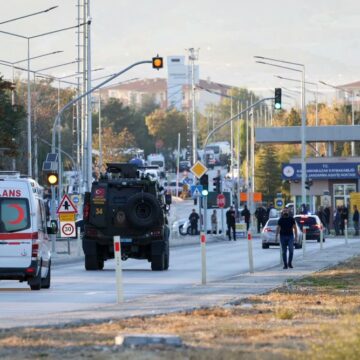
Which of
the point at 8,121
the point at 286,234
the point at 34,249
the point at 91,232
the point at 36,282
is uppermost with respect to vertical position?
the point at 8,121

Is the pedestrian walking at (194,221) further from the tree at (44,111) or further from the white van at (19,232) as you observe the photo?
the white van at (19,232)

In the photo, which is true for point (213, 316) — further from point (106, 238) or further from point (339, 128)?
point (339, 128)

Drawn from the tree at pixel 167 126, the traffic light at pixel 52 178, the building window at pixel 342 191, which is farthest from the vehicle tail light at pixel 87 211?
the tree at pixel 167 126

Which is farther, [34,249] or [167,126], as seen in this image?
[167,126]

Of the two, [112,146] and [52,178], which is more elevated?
[112,146]

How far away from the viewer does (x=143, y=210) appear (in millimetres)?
38281

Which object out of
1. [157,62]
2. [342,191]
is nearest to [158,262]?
[157,62]

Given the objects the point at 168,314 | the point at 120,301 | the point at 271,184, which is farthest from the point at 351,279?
the point at 271,184

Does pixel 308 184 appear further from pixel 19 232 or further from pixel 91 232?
pixel 19 232

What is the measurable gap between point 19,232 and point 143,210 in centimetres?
1013

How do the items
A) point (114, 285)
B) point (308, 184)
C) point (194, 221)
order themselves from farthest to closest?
point (308, 184) < point (194, 221) < point (114, 285)

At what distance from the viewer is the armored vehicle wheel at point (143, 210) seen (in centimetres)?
3803

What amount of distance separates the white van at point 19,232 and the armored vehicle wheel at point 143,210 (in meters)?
9.15

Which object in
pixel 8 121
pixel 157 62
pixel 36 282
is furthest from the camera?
pixel 8 121
